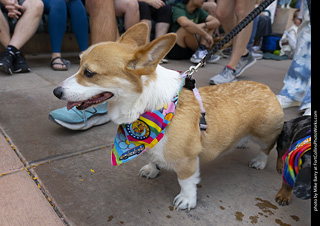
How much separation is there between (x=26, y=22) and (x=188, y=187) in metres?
4.17

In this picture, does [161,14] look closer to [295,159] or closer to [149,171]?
[149,171]

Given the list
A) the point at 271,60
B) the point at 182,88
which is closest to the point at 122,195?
the point at 182,88

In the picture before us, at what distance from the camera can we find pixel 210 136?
76.4 inches

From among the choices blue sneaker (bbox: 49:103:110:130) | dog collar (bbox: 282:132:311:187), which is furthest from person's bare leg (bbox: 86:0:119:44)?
dog collar (bbox: 282:132:311:187)

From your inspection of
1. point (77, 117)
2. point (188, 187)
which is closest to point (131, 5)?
point (77, 117)

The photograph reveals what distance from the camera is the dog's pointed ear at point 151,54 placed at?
1481mm

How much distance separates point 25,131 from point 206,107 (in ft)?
6.24

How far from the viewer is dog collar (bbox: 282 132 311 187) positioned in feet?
5.35

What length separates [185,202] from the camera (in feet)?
6.06

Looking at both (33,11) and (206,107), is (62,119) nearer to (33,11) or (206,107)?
(206,107)

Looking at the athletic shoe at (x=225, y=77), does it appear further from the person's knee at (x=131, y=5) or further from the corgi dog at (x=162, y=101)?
the corgi dog at (x=162, y=101)

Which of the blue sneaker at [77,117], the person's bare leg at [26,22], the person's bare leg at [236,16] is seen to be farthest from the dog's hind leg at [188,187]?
the person's bare leg at [26,22]
